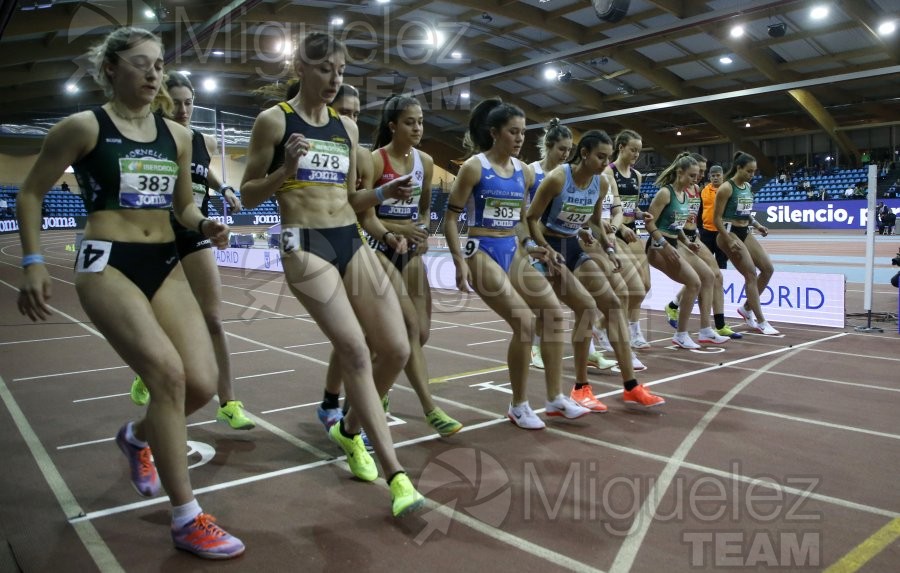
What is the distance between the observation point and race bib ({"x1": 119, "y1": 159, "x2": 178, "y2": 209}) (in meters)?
2.65

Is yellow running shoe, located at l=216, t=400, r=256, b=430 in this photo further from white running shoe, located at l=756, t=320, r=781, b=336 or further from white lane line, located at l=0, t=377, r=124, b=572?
white running shoe, located at l=756, t=320, r=781, b=336

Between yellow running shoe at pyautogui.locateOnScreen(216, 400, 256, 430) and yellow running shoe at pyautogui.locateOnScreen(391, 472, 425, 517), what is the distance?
1708 millimetres

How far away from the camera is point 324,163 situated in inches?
125

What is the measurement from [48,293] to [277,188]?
40.6 inches

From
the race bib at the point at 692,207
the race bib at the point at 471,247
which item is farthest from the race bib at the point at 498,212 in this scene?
the race bib at the point at 692,207

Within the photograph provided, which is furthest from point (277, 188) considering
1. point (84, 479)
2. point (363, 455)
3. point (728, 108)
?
point (728, 108)

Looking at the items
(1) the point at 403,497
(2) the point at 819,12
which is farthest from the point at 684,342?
(2) the point at 819,12

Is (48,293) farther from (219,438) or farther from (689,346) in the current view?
(689,346)

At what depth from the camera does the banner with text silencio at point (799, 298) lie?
8.31m

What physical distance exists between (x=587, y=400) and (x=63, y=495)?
3.23 meters

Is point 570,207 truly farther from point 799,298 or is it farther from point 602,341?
point 799,298

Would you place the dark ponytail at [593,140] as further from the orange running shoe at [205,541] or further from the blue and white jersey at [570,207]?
the orange running shoe at [205,541]

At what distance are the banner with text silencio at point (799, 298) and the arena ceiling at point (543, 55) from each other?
9891mm

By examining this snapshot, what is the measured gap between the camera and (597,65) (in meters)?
27.7
